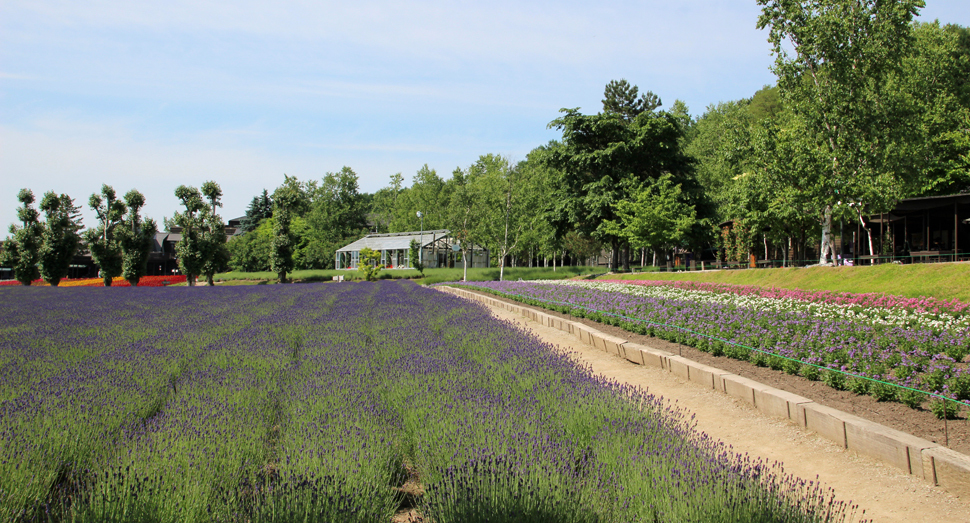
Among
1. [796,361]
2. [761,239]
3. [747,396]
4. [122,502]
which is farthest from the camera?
[761,239]

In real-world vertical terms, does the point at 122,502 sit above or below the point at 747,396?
above

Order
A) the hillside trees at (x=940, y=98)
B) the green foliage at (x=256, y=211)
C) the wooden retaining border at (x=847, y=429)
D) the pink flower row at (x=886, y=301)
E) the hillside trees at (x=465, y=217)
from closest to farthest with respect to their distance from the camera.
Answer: the wooden retaining border at (x=847, y=429), the pink flower row at (x=886, y=301), the hillside trees at (x=940, y=98), the hillside trees at (x=465, y=217), the green foliage at (x=256, y=211)

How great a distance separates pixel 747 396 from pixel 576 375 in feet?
5.44

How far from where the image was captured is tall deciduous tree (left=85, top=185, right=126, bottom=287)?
32.9m

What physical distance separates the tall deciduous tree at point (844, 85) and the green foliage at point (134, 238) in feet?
115

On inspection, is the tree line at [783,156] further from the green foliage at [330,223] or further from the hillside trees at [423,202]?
the green foliage at [330,223]

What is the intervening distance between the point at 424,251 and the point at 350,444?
48.7 m

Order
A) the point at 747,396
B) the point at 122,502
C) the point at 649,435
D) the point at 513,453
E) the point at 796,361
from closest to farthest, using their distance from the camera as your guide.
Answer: the point at 122,502 → the point at 513,453 → the point at 649,435 → the point at 747,396 → the point at 796,361

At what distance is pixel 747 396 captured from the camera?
529 cm

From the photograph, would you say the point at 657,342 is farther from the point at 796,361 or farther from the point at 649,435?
the point at 649,435

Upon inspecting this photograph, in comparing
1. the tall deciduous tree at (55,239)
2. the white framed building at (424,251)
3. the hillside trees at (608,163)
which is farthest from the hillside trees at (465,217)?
the tall deciduous tree at (55,239)

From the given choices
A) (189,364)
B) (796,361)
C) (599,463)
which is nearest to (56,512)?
(599,463)

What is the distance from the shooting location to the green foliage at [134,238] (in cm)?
3259

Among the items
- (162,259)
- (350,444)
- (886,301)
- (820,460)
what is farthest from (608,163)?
(162,259)
